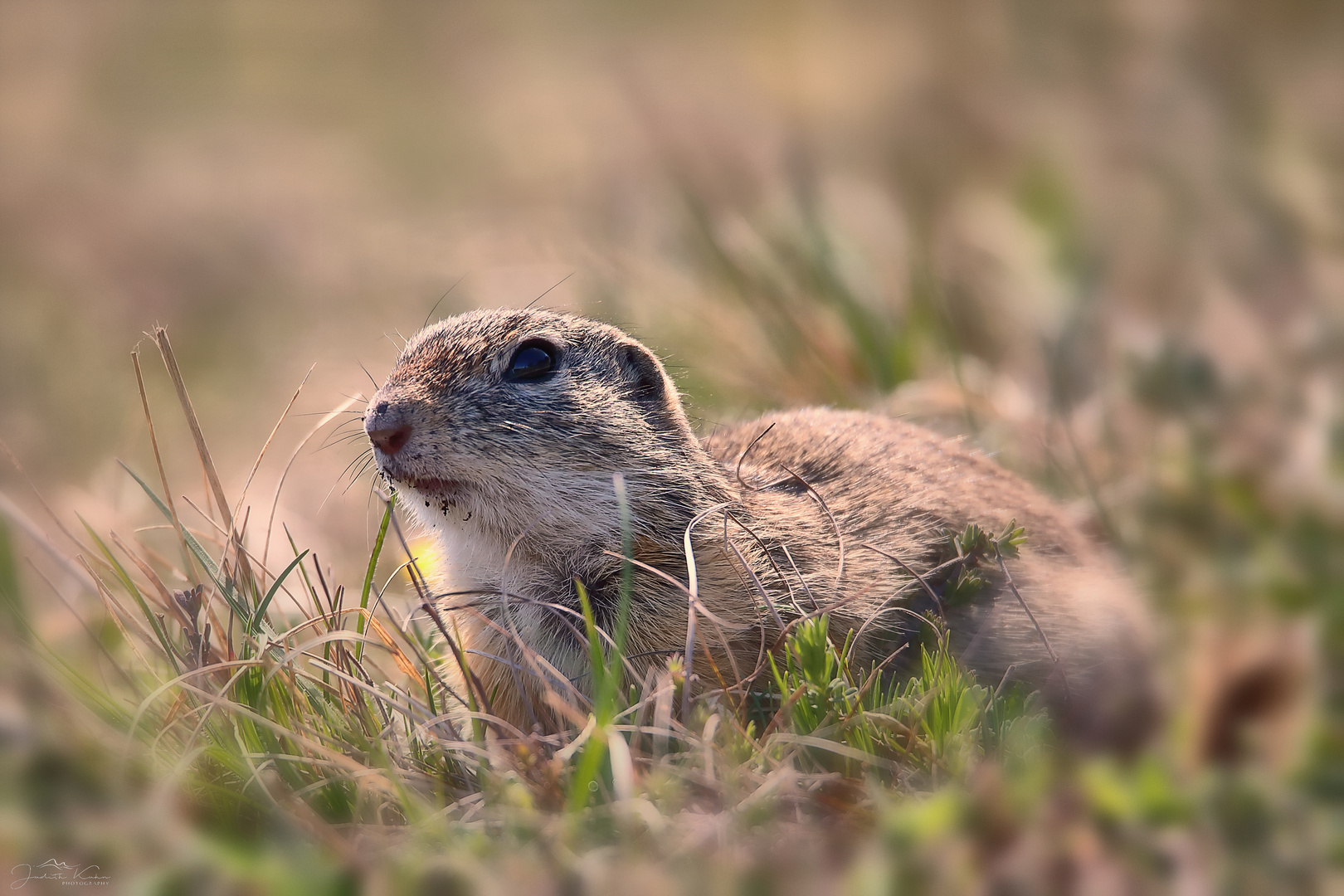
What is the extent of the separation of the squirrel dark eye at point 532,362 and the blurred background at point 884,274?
117 centimetres

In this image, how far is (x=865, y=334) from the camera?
5.98 metres

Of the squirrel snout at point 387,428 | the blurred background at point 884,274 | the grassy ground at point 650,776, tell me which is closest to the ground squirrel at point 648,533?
the squirrel snout at point 387,428

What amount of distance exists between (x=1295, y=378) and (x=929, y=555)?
157 cm

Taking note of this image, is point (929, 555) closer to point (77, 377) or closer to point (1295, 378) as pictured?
point (1295, 378)

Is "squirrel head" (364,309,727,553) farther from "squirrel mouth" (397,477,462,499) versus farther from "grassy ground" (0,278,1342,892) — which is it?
"grassy ground" (0,278,1342,892)

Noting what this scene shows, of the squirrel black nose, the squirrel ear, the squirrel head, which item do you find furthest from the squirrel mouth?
the squirrel ear

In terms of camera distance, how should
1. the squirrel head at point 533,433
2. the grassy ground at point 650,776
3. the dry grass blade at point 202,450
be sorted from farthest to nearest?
the squirrel head at point 533,433, the dry grass blade at point 202,450, the grassy ground at point 650,776

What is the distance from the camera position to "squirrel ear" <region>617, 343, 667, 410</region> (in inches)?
157

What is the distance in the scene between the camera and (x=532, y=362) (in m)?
3.82

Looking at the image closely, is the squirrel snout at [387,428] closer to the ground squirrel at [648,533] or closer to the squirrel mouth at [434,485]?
the ground squirrel at [648,533]

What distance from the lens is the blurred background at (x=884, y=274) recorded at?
383cm

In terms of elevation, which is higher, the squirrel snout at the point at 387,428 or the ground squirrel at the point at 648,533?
the squirrel snout at the point at 387,428

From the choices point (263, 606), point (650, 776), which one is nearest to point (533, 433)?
point (263, 606)

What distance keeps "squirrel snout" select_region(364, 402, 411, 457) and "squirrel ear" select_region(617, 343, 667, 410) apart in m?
0.92
